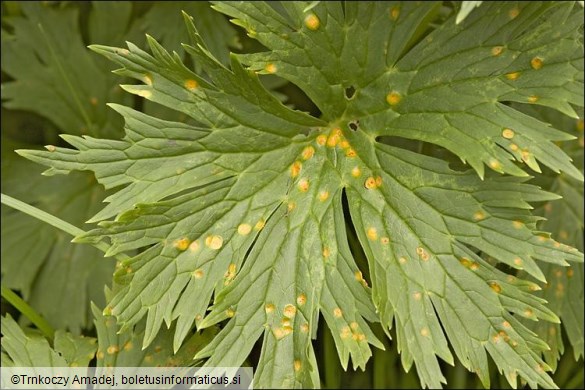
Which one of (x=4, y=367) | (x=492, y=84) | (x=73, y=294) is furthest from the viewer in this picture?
(x=73, y=294)

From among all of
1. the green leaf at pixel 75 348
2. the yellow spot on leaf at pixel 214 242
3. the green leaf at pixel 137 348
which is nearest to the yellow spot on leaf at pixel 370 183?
the yellow spot on leaf at pixel 214 242

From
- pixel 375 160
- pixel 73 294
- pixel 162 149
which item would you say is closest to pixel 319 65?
pixel 375 160

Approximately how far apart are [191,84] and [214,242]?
24cm

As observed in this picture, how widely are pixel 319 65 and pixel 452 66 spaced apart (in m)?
0.20

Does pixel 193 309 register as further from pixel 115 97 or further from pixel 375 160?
pixel 115 97

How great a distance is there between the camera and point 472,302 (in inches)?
37.6

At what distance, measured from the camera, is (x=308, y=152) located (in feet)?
3.35

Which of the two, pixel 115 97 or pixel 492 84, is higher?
pixel 115 97

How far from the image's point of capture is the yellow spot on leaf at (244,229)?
0.97m

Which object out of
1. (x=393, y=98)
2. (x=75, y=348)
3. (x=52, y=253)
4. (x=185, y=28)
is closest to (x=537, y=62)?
(x=393, y=98)

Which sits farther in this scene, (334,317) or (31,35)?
(31,35)

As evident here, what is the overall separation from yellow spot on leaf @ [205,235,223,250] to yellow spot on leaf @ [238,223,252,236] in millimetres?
31

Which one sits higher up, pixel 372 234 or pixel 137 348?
pixel 372 234

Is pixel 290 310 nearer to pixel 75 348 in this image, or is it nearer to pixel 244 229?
pixel 244 229
